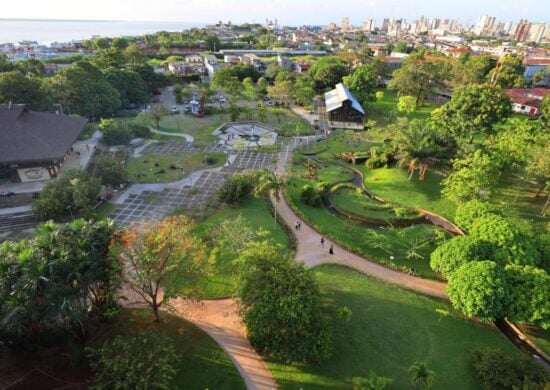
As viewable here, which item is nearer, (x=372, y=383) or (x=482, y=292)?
(x=372, y=383)

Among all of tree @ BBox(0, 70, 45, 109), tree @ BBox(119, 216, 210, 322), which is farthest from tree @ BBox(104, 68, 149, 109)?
tree @ BBox(119, 216, 210, 322)

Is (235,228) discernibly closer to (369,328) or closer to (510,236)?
(369,328)

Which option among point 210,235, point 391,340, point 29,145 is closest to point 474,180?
point 391,340

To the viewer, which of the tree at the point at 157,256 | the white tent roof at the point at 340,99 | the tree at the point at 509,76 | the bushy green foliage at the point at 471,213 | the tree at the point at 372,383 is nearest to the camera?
the tree at the point at 372,383

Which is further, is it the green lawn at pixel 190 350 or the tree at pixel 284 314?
the tree at pixel 284 314

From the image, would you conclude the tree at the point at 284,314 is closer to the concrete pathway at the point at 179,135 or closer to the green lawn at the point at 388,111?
the concrete pathway at the point at 179,135

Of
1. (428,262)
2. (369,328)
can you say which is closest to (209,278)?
(369,328)

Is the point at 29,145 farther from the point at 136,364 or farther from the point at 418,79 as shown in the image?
the point at 418,79

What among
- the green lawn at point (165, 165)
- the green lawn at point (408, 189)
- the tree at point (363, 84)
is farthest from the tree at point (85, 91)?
the green lawn at point (408, 189)
